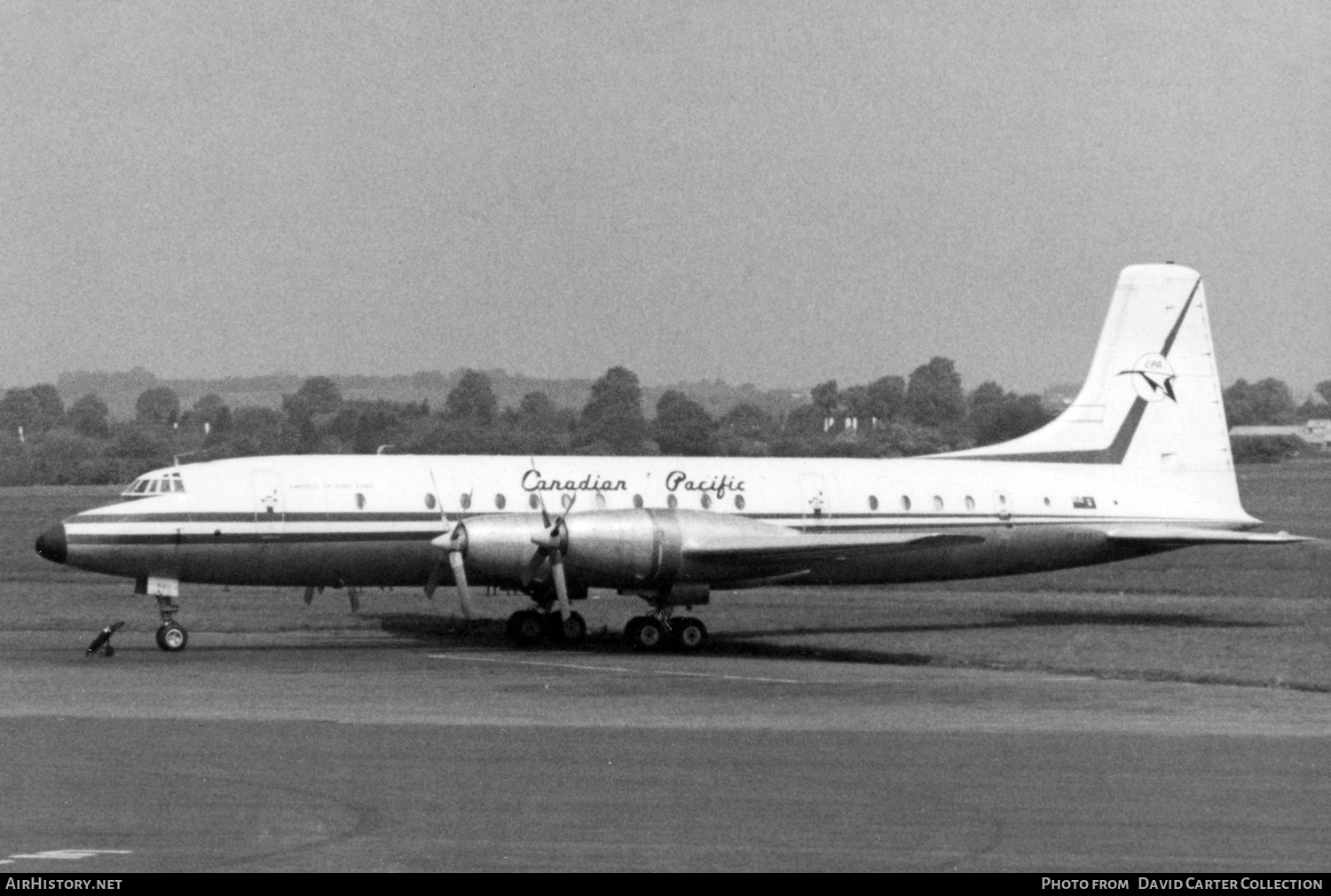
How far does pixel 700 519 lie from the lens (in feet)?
90.5

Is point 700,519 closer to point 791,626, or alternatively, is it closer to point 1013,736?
point 791,626

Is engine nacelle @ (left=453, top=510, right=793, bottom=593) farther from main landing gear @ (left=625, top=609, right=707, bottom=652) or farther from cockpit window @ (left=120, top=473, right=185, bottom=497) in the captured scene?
cockpit window @ (left=120, top=473, right=185, bottom=497)

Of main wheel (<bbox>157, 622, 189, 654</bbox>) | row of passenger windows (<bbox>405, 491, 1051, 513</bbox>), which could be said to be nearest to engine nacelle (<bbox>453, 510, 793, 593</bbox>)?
row of passenger windows (<bbox>405, 491, 1051, 513</bbox>)

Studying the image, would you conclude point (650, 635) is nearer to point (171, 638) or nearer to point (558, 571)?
point (558, 571)

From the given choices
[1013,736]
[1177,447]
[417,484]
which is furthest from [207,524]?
[1177,447]

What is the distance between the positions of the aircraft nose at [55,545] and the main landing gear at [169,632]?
1.62 meters

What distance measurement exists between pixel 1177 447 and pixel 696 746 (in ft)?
67.8

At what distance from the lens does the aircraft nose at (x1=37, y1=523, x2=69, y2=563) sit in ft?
85.4

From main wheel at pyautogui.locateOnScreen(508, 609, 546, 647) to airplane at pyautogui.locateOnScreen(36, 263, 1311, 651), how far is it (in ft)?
0.12

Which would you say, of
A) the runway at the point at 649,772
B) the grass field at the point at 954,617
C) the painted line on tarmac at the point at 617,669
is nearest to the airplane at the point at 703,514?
the painted line on tarmac at the point at 617,669

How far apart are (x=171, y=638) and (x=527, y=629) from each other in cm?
→ 581

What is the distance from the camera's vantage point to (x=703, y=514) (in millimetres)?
27906

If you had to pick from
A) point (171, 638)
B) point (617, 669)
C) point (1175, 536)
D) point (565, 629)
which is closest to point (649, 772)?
point (617, 669)

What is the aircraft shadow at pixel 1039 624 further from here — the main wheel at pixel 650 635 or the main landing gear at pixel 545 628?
the main wheel at pixel 650 635
